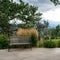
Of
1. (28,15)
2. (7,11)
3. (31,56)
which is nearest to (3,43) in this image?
(31,56)

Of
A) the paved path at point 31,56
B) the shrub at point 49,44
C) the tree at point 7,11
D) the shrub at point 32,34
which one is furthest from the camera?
the tree at point 7,11

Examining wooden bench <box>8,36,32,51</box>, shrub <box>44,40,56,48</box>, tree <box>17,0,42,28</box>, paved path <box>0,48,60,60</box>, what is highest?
tree <box>17,0,42,28</box>

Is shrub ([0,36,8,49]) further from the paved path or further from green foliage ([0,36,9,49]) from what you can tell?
the paved path

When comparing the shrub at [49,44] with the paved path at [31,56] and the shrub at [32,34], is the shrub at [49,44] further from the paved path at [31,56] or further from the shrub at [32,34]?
the paved path at [31,56]

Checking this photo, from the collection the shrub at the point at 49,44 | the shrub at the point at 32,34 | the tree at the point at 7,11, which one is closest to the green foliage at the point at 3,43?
the shrub at the point at 32,34

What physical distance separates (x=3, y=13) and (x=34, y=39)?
12.3 meters

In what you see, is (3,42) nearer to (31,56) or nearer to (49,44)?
(49,44)

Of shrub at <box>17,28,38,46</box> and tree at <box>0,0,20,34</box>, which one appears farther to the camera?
tree at <box>0,0,20,34</box>

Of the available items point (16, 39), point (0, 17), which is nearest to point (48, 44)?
point (16, 39)

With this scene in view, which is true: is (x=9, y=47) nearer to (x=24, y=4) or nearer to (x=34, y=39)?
(x=34, y=39)

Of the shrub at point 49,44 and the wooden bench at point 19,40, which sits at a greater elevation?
the wooden bench at point 19,40

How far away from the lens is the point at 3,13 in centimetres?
2611

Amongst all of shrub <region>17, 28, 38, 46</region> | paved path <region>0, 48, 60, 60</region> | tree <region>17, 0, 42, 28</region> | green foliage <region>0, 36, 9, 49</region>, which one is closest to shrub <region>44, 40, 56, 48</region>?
shrub <region>17, 28, 38, 46</region>

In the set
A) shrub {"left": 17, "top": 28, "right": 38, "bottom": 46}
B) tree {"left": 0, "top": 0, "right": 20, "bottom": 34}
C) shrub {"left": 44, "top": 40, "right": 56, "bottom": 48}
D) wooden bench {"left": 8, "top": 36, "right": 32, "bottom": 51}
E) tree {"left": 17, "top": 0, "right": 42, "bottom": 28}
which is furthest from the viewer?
tree {"left": 17, "top": 0, "right": 42, "bottom": 28}
